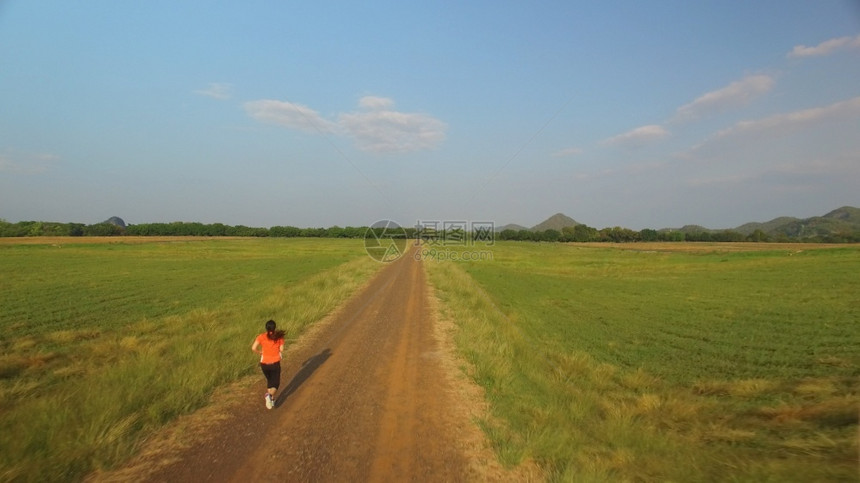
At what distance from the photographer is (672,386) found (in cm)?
962

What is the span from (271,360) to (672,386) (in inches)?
377

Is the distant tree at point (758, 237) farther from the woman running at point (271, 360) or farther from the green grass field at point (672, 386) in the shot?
the woman running at point (271, 360)

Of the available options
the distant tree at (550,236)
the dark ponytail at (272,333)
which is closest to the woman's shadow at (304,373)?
the dark ponytail at (272,333)

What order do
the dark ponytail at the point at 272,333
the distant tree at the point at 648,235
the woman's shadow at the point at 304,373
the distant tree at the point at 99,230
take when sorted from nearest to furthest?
the dark ponytail at the point at 272,333 → the woman's shadow at the point at 304,373 → the distant tree at the point at 99,230 → the distant tree at the point at 648,235

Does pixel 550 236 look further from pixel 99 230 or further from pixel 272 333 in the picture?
pixel 99 230

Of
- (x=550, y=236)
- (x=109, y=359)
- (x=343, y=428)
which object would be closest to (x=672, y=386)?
(x=343, y=428)

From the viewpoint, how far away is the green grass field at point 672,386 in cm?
514

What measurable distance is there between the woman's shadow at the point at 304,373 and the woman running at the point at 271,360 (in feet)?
1.19

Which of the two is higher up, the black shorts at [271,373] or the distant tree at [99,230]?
the distant tree at [99,230]

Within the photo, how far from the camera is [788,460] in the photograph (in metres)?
5.15

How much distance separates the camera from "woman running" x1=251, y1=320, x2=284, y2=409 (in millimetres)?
6633

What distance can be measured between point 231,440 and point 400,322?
9029mm

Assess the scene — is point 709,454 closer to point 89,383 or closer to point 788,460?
point 788,460

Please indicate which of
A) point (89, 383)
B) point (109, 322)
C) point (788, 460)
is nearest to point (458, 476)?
point (788, 460)
